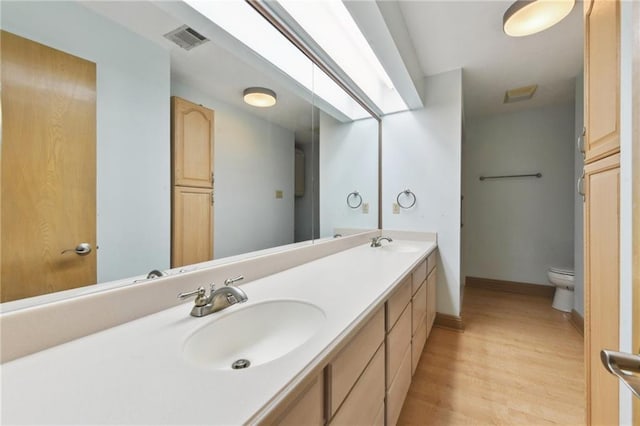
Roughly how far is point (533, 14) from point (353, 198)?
171 centimetres

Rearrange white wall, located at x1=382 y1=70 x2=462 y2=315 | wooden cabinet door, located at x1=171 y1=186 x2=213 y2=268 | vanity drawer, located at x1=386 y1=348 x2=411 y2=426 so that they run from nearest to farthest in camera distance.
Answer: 1. wooden cabinet door, located at x1=171 y1=186 x2=213 y2=268
2. vanity drawer, located at x1=386 y1=348 x2=411 y2=426
3. white wall, located at x1=382 y1=70 x2=462 y2=315

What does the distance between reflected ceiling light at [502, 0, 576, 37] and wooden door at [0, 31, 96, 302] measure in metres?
2.19

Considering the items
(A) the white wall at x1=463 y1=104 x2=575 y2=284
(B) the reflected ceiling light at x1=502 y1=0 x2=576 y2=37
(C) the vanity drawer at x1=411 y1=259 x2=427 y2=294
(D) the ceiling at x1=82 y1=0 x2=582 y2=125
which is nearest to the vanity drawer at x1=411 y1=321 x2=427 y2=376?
(C) the vanity drawer at x1=411 y1=259 x2=427 y2=294

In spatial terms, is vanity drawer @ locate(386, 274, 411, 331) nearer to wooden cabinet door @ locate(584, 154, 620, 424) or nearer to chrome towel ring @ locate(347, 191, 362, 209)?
wooden cabinet door @ locate(584, 154, 620, 424)

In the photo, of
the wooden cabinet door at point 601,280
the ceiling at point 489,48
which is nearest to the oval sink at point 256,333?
the wooden cabinet door at point 601,280

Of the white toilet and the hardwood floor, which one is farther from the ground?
the white toilet

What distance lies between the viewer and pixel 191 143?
1.06 meters

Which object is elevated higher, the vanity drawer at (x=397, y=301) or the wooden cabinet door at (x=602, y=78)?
the wooden cabinet door at (x=602, y=78)

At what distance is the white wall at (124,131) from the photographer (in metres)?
0.75

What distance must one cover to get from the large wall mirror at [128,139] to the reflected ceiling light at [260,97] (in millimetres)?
28

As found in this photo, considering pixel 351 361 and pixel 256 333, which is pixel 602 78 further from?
pixel 256 333

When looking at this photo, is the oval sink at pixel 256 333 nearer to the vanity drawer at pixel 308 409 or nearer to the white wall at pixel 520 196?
the vanity drawer at pixel 308 409

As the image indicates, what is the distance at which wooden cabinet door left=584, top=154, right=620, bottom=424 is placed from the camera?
27.5 inches

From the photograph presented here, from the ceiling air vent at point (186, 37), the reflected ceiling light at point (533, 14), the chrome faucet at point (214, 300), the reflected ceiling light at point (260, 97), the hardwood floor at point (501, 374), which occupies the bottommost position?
the hardwood floor at point (501, 374)
